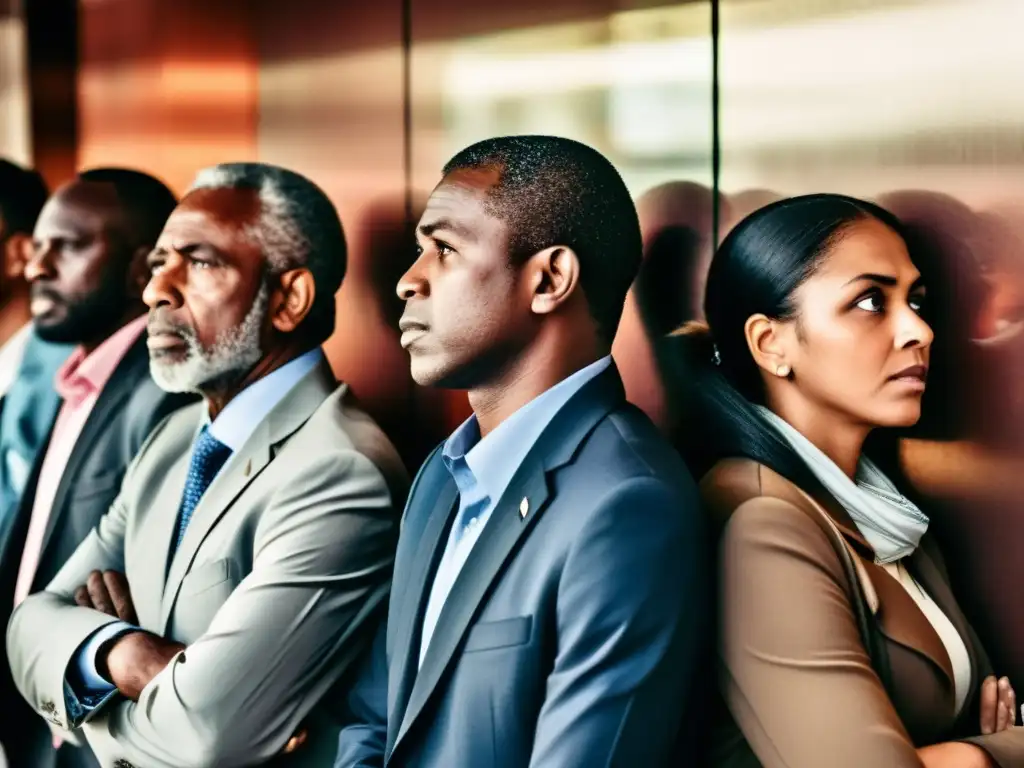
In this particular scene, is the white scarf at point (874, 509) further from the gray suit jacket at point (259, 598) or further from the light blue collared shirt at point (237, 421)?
the light blue collared shirt at point (237, 421)

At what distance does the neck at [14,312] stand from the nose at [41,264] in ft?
0.83

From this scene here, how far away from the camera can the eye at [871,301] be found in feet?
Answer: 7.50

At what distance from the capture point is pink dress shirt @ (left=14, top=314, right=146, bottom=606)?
3.44 m

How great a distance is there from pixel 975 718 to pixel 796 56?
1.23 metres

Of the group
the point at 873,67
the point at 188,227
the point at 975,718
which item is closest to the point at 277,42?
the point at 188,227

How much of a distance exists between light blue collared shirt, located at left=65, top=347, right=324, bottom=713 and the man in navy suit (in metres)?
0.50

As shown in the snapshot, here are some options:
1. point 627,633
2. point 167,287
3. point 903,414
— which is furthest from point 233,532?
point 903,414

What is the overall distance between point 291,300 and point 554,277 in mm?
857

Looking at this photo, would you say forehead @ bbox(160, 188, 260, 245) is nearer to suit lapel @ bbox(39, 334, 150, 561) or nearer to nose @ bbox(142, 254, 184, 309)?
nose @ bbox(142, 254, 184, 309)

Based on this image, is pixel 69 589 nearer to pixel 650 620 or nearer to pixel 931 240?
pixel 650 620

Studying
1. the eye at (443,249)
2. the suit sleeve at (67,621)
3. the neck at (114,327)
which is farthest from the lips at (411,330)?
the neck at (114,327)

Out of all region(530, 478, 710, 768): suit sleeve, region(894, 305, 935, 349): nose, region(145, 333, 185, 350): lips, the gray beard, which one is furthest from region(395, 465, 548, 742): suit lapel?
region(145, 333, 185, 350): lips

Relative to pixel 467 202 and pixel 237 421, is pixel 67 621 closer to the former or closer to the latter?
pixel 237 421

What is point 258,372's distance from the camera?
3008mm
